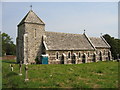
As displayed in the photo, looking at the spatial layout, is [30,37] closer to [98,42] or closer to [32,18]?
[32,18]

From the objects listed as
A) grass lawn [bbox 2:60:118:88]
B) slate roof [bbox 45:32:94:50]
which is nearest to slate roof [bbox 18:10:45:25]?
slate roof [bbox 45:32:94:50]

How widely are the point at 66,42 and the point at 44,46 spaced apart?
6.79m

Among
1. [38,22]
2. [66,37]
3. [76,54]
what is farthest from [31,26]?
[76,54]

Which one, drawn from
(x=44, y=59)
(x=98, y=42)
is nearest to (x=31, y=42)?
(x=44, y=59)

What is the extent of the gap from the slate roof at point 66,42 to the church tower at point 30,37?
2.33 meters

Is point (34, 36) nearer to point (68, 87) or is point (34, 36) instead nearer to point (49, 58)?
point (49, 58)

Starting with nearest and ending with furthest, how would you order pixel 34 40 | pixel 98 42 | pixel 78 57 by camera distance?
pixel 34 40, pixel 78 57, pixel 98 42

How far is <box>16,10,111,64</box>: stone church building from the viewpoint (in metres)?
28.0

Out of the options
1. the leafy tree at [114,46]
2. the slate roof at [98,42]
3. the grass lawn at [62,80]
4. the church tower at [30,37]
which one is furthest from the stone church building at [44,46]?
the leafy tree at [114,46]

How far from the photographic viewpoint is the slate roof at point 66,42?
30.3 meters

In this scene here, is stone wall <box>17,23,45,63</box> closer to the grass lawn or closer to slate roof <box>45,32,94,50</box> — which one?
slate roof <box>45,32,94,50</box>

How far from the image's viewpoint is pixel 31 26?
95.5 feet

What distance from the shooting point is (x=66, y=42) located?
108 feet

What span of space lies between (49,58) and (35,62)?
10.6 feet
